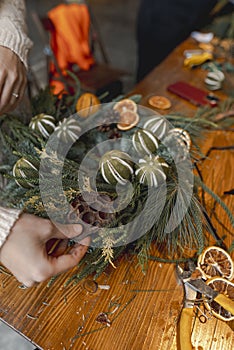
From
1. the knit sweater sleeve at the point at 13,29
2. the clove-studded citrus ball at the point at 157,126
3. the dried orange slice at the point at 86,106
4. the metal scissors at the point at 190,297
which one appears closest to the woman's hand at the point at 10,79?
the knit sweater sleeve at the point at 13,29

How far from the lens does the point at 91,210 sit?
634 mm

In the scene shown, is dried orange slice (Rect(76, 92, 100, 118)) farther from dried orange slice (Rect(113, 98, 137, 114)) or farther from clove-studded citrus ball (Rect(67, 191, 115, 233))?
clove-studded citrus ball (Rect(67, 191, 115, 233))

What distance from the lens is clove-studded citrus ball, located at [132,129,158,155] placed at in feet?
2.49

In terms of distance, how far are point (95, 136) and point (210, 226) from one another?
0.34 meters

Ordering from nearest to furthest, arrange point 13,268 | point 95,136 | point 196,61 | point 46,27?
point 13,268 < point 95,136 < point 196,61 < point 46,27

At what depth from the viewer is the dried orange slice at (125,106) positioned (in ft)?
3.01

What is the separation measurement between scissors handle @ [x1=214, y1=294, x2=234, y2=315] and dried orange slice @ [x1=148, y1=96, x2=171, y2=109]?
0.67m

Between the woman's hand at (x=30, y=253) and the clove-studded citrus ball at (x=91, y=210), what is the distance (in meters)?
0.06

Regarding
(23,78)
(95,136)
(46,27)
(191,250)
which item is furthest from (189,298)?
(46,27)

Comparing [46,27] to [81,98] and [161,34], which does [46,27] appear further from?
[81,98]

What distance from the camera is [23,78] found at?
73 cm

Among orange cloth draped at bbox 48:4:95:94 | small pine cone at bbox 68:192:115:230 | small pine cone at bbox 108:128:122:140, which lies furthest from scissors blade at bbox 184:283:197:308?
orange cloth draped at bbox 48:4:95:94

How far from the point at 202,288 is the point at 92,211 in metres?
0.24

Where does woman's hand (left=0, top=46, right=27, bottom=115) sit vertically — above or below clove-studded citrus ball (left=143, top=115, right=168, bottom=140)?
above
